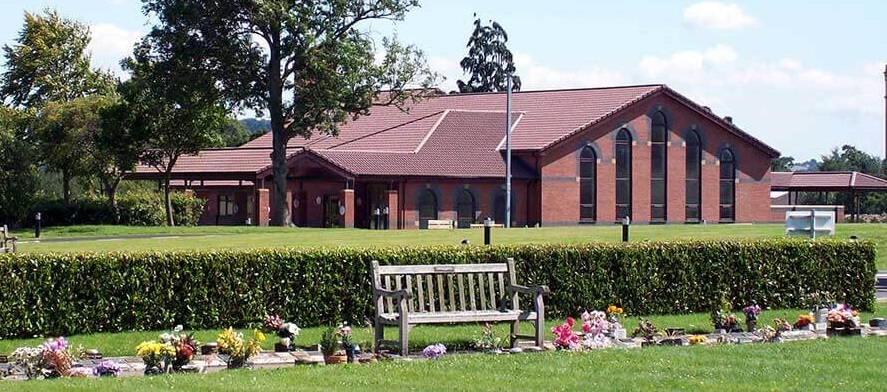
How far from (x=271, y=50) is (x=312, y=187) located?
10121 mm

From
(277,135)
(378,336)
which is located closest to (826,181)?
(277,135)

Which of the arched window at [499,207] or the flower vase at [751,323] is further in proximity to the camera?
the arched window at [499,207]

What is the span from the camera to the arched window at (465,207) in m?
60.9

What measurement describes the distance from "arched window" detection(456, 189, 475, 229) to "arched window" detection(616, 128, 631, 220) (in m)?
8.64

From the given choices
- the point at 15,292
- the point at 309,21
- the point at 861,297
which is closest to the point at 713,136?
the point at 309,21

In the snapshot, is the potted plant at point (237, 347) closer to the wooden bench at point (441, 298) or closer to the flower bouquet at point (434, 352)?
the wooden bench at point (441, 298)

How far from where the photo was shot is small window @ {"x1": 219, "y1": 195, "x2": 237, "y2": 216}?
222 ft

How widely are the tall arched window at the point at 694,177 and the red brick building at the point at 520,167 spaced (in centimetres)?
5

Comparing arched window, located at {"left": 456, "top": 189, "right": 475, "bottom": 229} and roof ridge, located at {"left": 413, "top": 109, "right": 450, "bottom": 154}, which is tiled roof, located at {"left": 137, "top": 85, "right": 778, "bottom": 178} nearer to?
roof ridge, located at {"left": 413, "top": 109, "right": 450, "bottom": 154}

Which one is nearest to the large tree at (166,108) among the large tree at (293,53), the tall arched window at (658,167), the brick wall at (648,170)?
the large tree at (293,53)

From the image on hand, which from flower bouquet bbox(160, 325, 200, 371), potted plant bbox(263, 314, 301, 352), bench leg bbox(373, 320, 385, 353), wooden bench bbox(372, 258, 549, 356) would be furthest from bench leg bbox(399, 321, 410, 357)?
flower bouquet bbox(160, 325, 200, 371)

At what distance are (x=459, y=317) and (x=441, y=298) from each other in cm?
46

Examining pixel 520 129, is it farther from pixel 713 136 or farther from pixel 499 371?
pixel 499 371

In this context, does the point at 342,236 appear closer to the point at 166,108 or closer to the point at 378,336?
the point at 166,108
